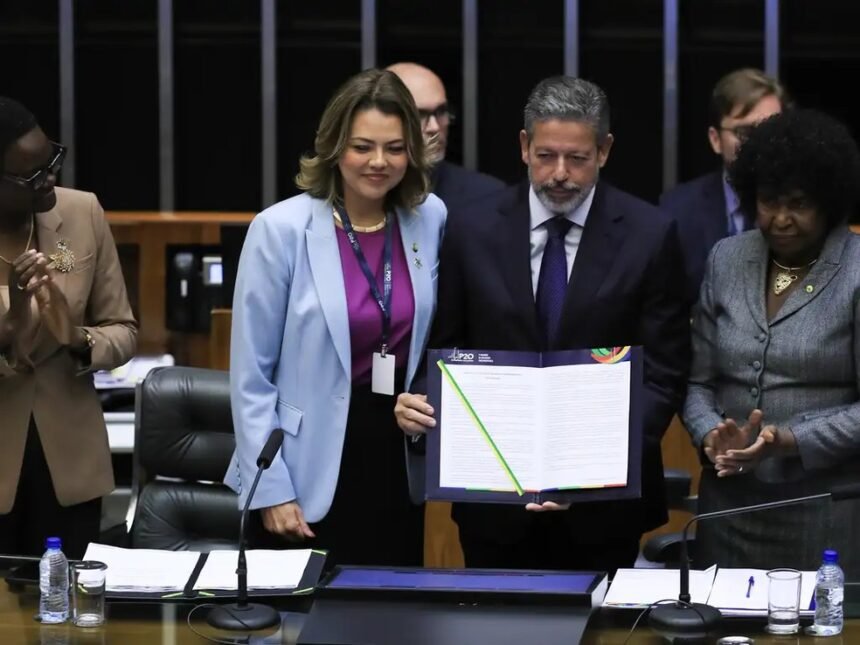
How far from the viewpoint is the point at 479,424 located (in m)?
2.94

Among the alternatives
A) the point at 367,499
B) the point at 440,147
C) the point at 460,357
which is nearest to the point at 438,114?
the point at 440,147

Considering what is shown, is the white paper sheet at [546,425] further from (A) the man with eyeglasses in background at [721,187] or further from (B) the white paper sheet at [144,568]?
(A) the man with eyeglasses in background at [721,187]

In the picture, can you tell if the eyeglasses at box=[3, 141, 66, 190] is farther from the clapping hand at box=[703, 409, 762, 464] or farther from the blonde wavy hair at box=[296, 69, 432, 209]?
the clapping hand at box=[703, 409, 762, 464]

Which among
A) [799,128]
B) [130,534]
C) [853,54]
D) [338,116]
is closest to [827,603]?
[799,128]

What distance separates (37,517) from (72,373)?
1.11 feet

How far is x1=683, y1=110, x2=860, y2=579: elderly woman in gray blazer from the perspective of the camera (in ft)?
10.0

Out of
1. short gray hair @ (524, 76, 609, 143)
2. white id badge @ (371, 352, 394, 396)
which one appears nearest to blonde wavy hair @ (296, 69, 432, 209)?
short gray hair @ (524, 76, 609, 143)

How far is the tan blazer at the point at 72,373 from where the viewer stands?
3422 mm

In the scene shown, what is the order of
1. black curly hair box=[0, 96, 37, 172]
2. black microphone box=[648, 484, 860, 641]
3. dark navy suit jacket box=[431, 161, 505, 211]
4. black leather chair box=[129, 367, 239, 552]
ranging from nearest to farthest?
1. black microphone box=[648, 484, 860, 641]
2. black curly hair box=[0, 96, 37, 172]
3. black leather chair box=[129, 367, 239, 552]
4. dark navy suit jacket box=[431, 161, 505, 211]

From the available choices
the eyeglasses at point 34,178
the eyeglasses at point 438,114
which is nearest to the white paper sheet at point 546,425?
the eyeglasses at point 34,178

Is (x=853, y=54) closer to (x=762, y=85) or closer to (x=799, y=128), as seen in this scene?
(x=762, y=85)

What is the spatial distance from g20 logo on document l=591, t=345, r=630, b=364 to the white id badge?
0.46 m

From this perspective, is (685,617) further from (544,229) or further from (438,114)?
(438,114)

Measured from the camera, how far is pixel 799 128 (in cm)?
315
